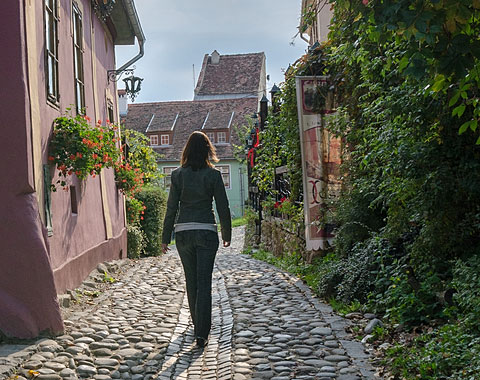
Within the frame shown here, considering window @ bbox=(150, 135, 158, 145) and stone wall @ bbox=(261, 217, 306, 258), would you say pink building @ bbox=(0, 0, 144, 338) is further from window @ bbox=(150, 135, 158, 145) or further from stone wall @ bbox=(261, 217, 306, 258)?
window @ bbox=(150, 135, 158, 145)

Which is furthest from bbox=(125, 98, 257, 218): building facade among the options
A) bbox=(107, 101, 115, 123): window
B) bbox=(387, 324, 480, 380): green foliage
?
bbox=(387, 324, 480, 380): green foliage

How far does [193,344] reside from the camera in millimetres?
6145

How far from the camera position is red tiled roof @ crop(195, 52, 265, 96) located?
1917 inches

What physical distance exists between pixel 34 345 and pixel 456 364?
3.52 meters

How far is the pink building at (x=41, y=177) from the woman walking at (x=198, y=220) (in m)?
1.30

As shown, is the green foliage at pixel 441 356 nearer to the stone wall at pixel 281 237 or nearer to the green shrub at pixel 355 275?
the green shrub at pixel 355 275

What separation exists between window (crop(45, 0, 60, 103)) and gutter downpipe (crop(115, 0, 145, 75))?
474 cm

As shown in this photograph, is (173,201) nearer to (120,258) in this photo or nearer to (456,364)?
(456,364)

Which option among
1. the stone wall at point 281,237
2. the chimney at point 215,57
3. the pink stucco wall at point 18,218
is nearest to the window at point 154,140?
the chimney at point 215,57

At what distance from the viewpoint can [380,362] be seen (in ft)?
16.4

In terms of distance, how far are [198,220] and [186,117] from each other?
3733 centimetres

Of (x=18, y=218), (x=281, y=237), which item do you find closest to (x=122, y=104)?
(x=281, y=237)

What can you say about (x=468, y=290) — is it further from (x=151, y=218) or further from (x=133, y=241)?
(x=151, y=218)

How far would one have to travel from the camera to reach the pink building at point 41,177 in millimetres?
6160
